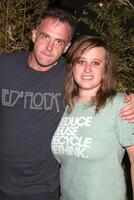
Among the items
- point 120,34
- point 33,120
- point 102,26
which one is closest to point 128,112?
point 33,120

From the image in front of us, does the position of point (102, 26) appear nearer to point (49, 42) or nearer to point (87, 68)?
point (49, 42)

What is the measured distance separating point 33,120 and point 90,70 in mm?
542

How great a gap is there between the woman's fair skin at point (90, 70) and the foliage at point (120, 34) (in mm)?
1112

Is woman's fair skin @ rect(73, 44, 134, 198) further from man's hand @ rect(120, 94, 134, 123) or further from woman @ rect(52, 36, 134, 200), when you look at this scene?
man's hand @ rect(120, 94, 134, 123)

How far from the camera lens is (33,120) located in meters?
2.75

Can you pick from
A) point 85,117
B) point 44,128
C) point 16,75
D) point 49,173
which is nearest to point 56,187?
point 49,173

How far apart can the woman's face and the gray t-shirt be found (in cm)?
16

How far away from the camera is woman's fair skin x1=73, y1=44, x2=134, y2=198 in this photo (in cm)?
256

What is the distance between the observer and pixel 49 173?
2.80 meters

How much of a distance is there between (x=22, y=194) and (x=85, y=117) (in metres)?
0.72

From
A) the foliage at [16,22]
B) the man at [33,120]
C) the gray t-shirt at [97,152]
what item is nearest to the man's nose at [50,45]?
the man at [33,120]

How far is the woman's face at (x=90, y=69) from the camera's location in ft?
8.39

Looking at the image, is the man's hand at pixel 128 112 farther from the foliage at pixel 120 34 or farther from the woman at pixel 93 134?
the foliage at pixel 120 34

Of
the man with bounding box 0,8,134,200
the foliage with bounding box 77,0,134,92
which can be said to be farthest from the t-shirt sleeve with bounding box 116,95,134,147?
the foliage with bounding box 77,0,134,92
